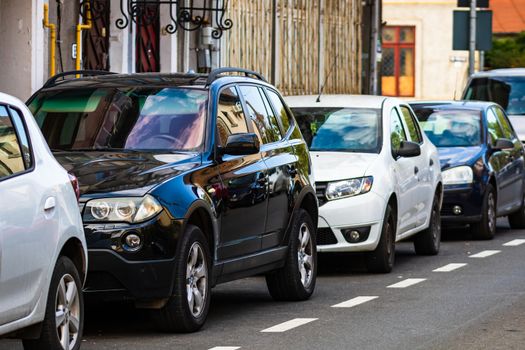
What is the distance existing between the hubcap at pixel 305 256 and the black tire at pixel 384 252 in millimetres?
1961

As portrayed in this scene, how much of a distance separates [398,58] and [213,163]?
2278 inches

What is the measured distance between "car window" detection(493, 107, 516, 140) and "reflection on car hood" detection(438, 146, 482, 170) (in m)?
1.55

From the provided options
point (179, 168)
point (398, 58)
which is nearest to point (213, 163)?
→ point (179, 168)

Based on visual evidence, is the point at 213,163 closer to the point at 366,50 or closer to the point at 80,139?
the point at 80,139

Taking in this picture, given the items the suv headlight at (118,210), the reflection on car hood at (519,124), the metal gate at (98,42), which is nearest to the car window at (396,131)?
the suv headlight at (118,210)

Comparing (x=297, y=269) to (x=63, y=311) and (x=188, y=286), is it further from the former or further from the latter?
(x=63, y=311)

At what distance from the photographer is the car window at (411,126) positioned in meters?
16.7

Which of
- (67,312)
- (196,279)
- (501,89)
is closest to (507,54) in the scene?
(501,89)

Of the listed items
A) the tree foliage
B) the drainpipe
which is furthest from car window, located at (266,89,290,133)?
the tree foliage

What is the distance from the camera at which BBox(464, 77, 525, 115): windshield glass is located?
93.4ft

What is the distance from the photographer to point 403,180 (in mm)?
15570

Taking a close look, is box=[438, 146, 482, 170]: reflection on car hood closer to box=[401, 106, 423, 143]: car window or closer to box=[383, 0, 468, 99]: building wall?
box=[401, 106, 423, 143]: car window

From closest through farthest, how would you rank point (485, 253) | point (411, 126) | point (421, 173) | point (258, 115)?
point (258, 115) < point (421, 173) < point (411, 126) < point (485, 253)

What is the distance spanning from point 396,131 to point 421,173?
2.18 feet
